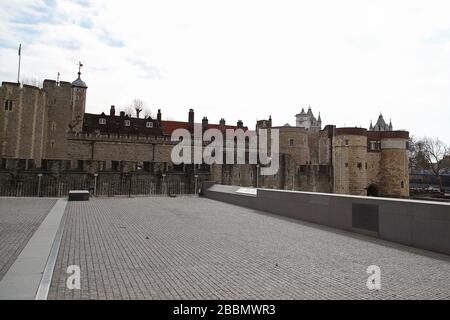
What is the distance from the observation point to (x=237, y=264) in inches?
213

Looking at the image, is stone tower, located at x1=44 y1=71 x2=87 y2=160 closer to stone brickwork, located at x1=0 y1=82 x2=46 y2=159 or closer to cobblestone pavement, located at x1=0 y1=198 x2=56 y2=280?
stone brickwork, located at x1=0 y1=82 x2=46 y2=159

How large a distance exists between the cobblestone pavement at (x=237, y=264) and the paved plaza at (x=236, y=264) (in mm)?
12

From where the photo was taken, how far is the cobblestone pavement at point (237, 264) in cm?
408

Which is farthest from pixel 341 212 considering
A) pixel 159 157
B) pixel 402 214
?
pixel 159 157

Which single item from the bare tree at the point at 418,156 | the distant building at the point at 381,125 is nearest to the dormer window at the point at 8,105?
the bare tree at the point at 418,156

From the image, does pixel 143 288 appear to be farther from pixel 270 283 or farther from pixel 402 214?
pixel 402 214

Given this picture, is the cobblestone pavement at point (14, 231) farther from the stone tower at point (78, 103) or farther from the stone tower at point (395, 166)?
the stone tower at point (395, 166)

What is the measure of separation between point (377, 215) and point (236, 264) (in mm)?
4208

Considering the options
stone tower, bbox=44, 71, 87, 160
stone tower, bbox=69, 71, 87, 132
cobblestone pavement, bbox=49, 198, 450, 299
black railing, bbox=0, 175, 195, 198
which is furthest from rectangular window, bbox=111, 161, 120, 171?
stone tower, bbox=69, 71, 87, 132

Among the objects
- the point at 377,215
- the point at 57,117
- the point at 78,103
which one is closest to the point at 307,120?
the point at 78,103

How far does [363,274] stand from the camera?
4891mm

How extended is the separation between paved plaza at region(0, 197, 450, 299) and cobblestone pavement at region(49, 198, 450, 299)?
0.04ft
